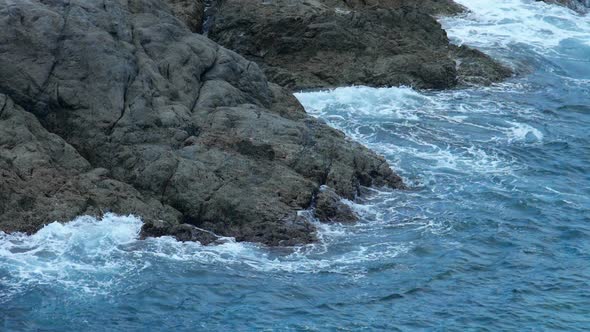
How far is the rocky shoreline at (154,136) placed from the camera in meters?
18.2

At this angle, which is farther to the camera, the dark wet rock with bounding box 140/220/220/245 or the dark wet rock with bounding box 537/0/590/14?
the dark wet rock with bounding box 537/0/590/14

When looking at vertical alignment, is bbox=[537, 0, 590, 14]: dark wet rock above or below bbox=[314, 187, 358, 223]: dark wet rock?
Result: above

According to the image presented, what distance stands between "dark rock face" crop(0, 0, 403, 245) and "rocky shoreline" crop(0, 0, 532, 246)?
3 centimetres

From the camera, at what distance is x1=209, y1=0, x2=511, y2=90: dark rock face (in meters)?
28.2

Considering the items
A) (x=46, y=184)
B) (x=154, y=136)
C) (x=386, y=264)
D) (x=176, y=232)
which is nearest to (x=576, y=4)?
(x=154, y=136)

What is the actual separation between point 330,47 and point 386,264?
12086 millimetres

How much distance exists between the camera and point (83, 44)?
2006 cm

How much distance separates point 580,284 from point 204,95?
887cm

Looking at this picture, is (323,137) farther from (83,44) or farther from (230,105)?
(83,44)

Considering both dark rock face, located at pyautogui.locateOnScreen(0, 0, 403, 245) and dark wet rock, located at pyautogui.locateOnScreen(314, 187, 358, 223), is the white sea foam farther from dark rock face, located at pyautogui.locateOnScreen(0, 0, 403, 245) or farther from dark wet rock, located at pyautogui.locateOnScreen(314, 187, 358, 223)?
dark wet rock, located at pyautogui.locateOnScreen(314, 187, 358, 223)

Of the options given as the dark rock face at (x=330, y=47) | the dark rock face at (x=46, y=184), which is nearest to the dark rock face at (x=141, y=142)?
the dark rock face at (x=46, y=184)

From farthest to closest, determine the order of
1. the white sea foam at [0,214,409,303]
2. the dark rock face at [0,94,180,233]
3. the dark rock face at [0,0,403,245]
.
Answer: the dark rock face at [0,0,403,245] < the dark rock face at [0,94,180,233] < the white sea foam at [0,214,409,303]

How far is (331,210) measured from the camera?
63.2ft

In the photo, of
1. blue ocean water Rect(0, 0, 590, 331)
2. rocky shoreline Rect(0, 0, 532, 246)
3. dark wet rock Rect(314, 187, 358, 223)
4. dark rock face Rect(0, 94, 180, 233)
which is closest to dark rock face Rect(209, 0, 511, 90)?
blue ocean water Rect(0, 0, 590, 331)
